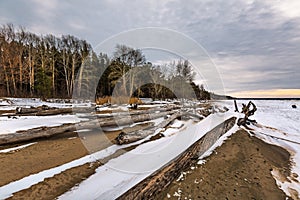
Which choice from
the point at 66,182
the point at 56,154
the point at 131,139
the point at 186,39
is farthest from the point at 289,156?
the point at 186,39

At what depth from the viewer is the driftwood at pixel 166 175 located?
2.78 metres

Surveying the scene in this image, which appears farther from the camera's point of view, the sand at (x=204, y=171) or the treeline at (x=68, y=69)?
the treeline at (x=68, y=69)

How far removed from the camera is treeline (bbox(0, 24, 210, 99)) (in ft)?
92.7

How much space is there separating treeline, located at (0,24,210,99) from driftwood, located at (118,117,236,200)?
23.9 metres

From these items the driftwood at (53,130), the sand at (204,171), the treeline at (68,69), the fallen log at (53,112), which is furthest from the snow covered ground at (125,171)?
the treeline at (68,69)

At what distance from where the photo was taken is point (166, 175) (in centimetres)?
347

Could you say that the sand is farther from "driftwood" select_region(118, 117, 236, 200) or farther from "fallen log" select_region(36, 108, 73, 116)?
"fallen log" select_region(36, 108, 73, 116)

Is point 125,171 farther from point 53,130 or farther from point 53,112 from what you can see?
point 53,112

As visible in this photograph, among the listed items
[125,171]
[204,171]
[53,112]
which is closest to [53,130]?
[125,171]

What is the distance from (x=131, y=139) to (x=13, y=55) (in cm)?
3062

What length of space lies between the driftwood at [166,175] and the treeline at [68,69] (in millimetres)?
23911

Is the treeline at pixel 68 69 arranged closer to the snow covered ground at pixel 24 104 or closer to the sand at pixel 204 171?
the snow covered ground at pixel 24 104

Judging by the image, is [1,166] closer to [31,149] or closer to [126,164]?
[31,149]

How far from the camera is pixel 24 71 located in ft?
96.5
